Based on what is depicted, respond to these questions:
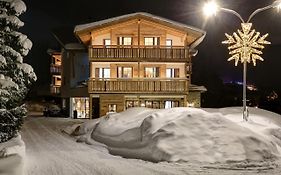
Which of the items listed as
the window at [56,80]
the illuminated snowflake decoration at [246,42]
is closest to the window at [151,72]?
the illuminated snowflake decoration at [246,42]

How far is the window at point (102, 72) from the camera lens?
37562 millimetres

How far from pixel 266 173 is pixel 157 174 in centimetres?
304

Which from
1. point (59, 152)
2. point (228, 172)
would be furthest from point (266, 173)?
point (59, 152)

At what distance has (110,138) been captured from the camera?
18.8 meters

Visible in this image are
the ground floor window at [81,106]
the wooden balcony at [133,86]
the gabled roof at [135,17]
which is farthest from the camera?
the ground floor window at [81,106]

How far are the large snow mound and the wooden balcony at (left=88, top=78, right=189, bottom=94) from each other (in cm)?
1605

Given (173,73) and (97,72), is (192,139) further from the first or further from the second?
(97,72)

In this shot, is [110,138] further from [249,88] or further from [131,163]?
[249,88]

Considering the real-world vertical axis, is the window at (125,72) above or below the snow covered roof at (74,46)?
below

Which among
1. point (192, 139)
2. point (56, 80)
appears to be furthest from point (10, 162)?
point (56, 80)

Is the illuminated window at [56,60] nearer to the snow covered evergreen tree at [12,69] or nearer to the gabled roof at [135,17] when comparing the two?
the gabled roof at [135,17]

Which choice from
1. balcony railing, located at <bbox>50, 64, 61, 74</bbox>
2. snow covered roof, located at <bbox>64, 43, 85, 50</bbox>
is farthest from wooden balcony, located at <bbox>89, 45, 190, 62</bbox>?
balcony railing, located at <bbox>50, 64, 61, 74</bbox>

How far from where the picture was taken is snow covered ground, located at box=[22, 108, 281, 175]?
40.8ft

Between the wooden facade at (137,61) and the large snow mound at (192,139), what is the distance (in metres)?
16.2
